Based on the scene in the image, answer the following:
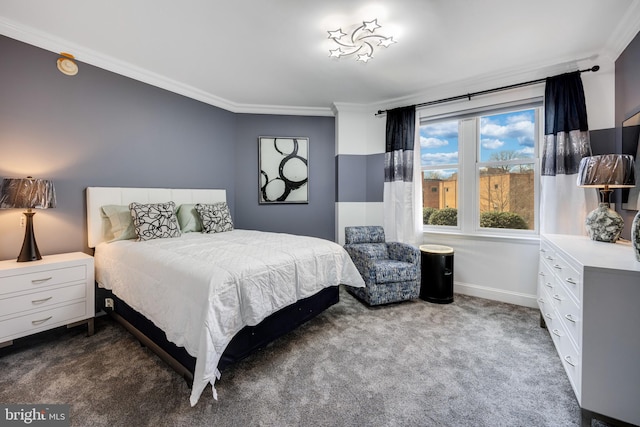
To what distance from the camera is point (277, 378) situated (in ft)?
5.82

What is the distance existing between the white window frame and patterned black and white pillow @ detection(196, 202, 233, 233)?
2787 millimetres

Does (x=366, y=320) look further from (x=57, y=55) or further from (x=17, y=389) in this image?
(x=57, y=55)

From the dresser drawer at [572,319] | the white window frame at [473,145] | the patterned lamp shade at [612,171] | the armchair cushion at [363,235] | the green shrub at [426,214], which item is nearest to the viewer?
the dresser drawer at [572,319]

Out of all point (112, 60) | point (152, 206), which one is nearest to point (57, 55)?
point (112, 60)

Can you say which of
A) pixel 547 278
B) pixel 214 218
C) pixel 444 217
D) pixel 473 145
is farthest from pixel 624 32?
pixel 214 218

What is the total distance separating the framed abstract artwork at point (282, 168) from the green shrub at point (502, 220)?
2549mm

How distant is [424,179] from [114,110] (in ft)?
12.9

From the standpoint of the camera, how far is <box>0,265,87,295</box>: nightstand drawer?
195 cm

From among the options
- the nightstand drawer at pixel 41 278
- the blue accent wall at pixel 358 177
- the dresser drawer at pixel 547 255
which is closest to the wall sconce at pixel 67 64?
the nightstand drawer at pixel 41 278

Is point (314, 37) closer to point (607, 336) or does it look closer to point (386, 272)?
point (386, 272)

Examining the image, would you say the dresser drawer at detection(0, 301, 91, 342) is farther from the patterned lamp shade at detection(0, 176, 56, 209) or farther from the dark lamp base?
A: the patterned lamp shade at detection(0, 176, 56, 209)

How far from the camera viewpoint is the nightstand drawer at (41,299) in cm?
195

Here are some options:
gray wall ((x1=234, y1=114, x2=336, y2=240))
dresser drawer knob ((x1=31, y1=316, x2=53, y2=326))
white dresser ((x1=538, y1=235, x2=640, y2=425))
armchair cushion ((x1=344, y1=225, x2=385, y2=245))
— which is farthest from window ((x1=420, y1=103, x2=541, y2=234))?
dresser drawer knob ((x1=31, y1=316, x2=53, y2=326))

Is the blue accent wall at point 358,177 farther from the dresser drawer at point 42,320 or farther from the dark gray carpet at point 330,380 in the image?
the dresser drawer at point 42,320
